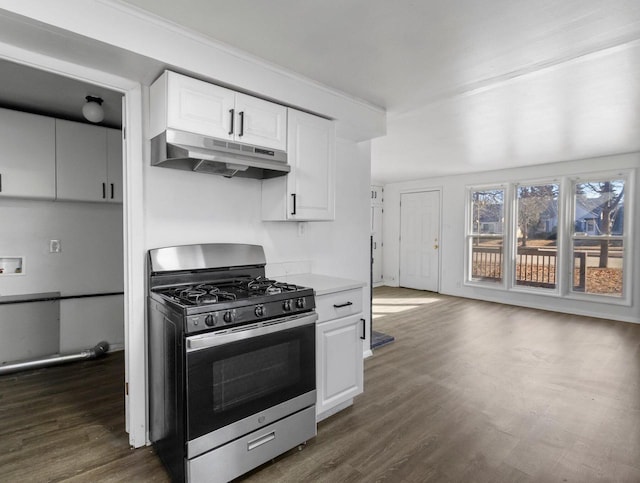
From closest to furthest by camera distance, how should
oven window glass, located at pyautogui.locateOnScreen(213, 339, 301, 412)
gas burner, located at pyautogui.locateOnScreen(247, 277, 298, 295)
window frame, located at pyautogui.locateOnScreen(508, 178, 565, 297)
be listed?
oven window glass, located at pyautogui.locateOnScreen(213, 339, 301, 412)
gas burner, located at pyautogui.locateOnScreen(247, 277, 298, 295)
window frame, located at pyautogui.locateOnScreen(508, 178, 565, 297)

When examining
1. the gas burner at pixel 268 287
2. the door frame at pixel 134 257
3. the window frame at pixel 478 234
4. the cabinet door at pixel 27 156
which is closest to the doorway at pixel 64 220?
the cabinet door at pixel 27 156

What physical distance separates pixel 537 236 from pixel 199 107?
5920 millimetres

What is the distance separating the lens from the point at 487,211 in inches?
260

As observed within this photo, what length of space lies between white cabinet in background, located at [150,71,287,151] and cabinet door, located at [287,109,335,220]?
0.15 metres

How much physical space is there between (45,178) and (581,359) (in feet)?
18.4

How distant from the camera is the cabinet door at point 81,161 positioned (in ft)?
11.1

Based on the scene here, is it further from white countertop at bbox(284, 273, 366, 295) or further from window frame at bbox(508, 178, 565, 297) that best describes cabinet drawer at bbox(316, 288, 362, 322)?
window frame at bbox(508, 178, 565, 297)

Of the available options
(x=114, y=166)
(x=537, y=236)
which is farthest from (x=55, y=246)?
(x=537, y=236)

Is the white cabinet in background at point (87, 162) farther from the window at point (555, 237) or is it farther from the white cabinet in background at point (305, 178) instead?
the window at point (555, 237)

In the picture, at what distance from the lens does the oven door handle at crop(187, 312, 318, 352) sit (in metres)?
1.66

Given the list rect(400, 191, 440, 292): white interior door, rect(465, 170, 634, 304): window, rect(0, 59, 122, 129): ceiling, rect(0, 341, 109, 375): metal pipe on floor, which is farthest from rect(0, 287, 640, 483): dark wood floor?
rect(400, 191, 440, 292): white interior door

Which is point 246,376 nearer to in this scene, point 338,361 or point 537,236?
point 338,361

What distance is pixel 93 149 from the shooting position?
11.7 ft

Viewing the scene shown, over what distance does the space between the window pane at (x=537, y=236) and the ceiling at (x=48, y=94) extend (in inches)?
243
